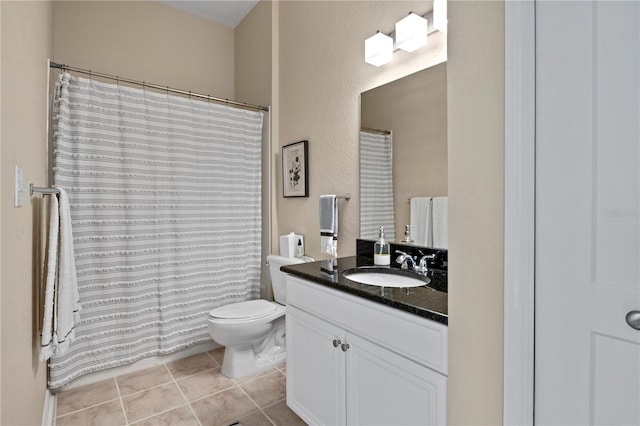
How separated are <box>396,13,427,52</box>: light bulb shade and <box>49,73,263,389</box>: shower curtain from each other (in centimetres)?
144

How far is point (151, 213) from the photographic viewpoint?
2398mm

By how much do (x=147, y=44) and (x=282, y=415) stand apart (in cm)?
318

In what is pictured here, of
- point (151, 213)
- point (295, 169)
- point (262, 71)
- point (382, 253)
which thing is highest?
point (262, 71)

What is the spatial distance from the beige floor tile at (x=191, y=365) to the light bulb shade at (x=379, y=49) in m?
2.31

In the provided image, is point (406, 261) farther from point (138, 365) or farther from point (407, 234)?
point (138, 365)

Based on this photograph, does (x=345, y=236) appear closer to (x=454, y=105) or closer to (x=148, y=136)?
(x=454, y=105)

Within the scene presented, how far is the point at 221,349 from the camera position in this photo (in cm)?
274

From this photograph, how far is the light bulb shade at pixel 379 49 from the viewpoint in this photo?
1.85m

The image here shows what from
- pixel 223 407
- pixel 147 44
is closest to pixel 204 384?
pixel 223 407

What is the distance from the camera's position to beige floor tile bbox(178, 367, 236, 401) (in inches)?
82.4

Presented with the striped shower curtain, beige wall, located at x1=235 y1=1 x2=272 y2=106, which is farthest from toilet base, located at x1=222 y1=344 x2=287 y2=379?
beige wall, located at x1=235 y1=1 x2=272 y2=106

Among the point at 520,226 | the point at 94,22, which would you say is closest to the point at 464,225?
the point at 520,226

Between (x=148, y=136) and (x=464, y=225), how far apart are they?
2.23 metres

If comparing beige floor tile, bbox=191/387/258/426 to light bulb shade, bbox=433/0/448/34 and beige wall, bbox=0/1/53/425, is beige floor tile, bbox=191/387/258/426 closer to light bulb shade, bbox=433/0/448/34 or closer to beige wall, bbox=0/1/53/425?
beige wall, bbox=0/1/53/425
